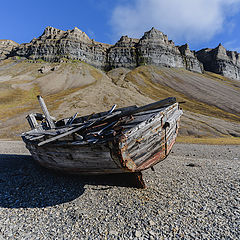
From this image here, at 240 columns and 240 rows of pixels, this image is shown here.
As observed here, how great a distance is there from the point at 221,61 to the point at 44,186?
147865mm

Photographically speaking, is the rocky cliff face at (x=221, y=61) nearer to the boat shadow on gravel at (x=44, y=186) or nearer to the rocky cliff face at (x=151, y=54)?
the rocky cliff face at (x=151, y=54)

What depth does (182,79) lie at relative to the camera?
72.1 metres

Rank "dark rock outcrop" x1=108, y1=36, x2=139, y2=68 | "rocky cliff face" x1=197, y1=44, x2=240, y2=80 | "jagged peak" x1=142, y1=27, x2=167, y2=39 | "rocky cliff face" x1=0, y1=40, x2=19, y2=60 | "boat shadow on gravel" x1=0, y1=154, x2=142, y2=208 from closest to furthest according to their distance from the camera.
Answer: "boat shadow on gravel" x1=0, y1=154, x2=142, y2=208, "dark rock outcrop" x1=108, y1=36, x2=139, y2=68, "jagged peak" x1=142, y1=27, x2=167, y2=39, "rocky cliff face" x1=0, y1=40, x2=19, y2=60, "rocky cliff face" x1=197, y1=44, x2=240, y2=80

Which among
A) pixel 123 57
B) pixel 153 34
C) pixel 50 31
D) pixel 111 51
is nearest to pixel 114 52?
pixel 111 51

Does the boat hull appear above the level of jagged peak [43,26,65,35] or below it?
below

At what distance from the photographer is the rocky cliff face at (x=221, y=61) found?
114m

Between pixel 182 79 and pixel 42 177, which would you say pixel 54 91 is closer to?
pixel 42 177

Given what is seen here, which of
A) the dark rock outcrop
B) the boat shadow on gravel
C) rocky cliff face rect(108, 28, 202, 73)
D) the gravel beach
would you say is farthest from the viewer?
the dark rock outcrop

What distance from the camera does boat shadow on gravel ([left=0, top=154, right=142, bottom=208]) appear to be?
5.55 metres

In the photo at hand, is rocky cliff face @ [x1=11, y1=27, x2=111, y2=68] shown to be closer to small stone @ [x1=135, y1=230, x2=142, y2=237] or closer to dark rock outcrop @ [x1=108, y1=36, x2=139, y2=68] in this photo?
dark rock outcrop @ [x1=108, y1=36, x2=139, y2=68]

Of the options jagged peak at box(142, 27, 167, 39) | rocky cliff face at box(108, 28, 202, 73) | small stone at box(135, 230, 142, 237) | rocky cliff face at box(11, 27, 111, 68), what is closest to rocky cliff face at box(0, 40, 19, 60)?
rocky cliff face at box(11, 27, 111, 68)

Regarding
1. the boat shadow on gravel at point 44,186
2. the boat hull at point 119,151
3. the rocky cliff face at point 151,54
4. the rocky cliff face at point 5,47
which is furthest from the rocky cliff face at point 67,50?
the boat hull at point 119,151

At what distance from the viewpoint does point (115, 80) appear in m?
69.6

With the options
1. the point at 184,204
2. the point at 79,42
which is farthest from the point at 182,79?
the point at 184,204
